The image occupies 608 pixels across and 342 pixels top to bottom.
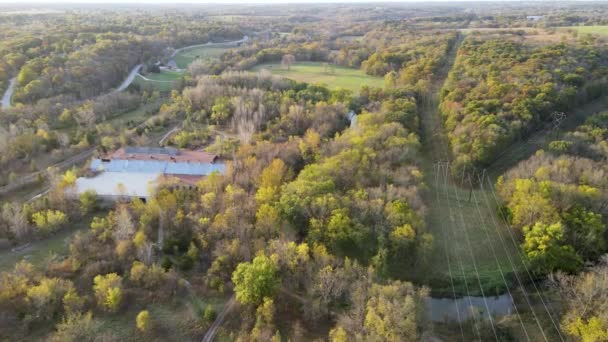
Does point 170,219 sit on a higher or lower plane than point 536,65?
lower

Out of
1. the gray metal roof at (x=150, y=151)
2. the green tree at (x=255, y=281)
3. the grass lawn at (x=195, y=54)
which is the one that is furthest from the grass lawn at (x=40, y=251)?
the grass lawn at (x=195, y=54)

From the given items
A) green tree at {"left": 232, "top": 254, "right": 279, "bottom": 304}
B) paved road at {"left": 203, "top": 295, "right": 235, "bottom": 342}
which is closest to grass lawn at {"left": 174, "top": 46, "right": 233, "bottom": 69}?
paved road at {"left": 203, "top": 295, "right": 235, "bottom": 342}

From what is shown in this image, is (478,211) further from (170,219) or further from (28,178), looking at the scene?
(28,178)

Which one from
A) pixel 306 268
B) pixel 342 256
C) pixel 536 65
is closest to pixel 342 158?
pixel 342 256

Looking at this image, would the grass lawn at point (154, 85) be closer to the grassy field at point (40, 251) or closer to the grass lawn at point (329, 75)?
the grass lawn at point (329, 75)

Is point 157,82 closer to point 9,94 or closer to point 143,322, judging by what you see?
point 9,94

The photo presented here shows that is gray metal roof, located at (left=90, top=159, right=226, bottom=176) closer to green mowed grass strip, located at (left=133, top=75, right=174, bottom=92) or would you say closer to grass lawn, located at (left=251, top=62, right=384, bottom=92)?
green mowed grass strip, located at (left=133, top=75, right=174, bottom=92)
